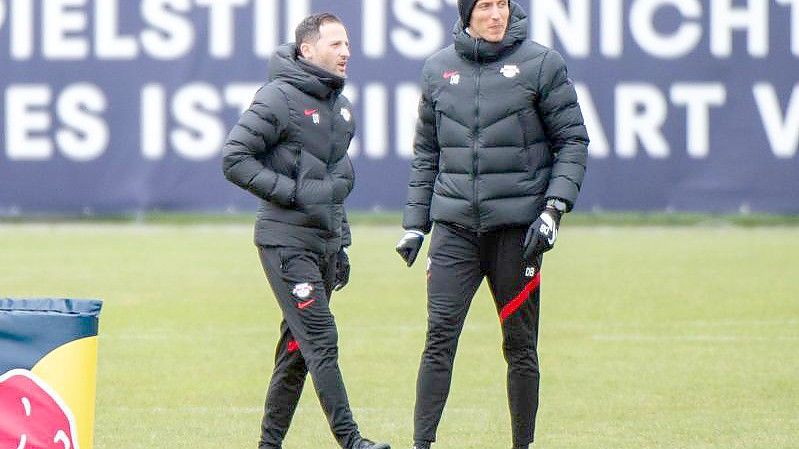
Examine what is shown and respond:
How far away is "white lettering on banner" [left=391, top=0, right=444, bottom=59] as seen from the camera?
71.2 ft

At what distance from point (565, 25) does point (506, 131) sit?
14.1 meters

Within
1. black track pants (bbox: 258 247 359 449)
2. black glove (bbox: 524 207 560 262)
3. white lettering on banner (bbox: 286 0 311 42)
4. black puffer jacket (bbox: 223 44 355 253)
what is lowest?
white lettering on banner (bbox: 286 0 311 42)

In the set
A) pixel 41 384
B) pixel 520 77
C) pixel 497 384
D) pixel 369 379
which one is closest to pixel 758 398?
pixel 497 384

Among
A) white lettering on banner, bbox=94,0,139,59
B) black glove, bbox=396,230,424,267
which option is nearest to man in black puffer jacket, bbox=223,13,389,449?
black glove, bbox=396,230,424,267

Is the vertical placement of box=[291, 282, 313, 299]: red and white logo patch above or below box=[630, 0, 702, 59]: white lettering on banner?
above

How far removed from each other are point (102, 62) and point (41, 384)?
16085 mm

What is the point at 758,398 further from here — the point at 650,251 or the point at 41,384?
the point at 650,251

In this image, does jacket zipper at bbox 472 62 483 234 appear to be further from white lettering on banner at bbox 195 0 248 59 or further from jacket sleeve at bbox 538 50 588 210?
white lettering on banner at bbox 195 0 248 59

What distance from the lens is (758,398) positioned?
9.70 m

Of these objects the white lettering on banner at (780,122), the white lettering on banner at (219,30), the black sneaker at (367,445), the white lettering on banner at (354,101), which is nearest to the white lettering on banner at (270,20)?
the white lettering on banner at (219,30)

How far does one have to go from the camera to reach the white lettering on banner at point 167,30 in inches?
862

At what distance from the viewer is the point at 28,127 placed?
21797 mm

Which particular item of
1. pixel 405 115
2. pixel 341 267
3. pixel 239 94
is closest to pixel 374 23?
pixel 405 115

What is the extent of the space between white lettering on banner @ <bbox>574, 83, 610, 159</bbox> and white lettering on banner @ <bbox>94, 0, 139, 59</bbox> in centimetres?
542
